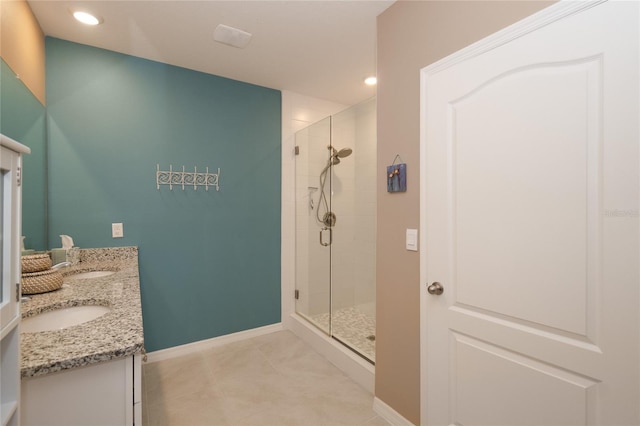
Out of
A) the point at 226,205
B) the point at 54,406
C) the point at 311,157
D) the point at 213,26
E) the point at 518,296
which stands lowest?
the point at 54,406

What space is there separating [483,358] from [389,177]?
1.02 metres

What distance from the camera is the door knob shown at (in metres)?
1.50

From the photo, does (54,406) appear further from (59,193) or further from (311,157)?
(311,157)

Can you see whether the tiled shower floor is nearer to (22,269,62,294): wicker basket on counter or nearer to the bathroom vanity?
the bathroom vanity

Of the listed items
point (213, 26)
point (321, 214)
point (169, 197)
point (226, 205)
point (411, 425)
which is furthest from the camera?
point (321, 214)

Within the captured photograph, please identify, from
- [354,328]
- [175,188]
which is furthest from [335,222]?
[175,188]

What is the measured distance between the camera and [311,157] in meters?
3.18

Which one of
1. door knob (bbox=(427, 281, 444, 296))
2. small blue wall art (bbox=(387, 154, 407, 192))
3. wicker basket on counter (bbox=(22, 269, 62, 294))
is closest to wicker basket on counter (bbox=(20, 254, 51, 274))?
wicker basket on counter (bbox=(22, 269, 62, 294))

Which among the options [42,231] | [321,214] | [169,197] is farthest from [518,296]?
[42,231]

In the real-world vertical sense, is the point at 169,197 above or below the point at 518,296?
above

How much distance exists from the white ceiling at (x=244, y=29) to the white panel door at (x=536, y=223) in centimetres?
89

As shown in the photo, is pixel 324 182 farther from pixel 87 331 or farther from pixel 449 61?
pixel 87 331

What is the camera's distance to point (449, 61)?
1.45 m

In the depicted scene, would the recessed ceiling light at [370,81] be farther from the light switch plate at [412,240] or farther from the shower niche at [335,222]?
the light switch plate at [412,240]
